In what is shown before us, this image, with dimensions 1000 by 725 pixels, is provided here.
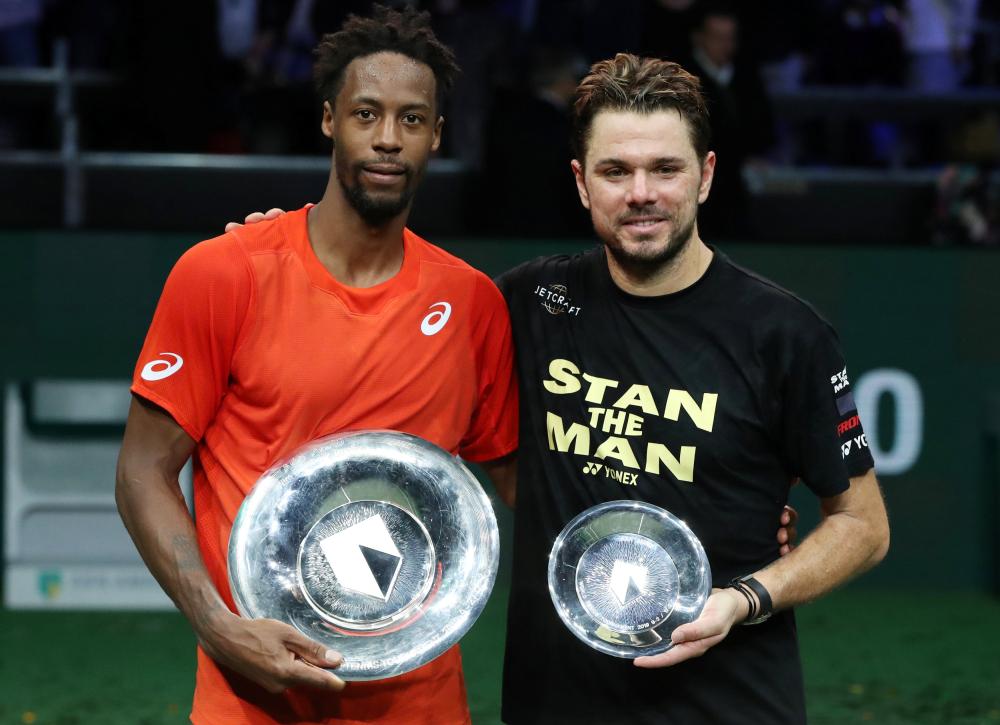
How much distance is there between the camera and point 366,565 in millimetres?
2518

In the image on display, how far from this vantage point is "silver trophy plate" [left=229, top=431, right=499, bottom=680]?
2.48 meters

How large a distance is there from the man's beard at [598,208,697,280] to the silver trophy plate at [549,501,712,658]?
18.7 inches

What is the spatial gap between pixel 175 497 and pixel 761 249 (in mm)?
4478

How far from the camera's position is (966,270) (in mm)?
6672

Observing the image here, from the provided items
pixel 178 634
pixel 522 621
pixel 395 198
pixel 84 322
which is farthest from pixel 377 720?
pixel 84 322

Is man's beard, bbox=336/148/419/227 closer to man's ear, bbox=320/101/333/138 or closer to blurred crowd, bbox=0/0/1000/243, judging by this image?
man's ear, bbox=320/101/333/138

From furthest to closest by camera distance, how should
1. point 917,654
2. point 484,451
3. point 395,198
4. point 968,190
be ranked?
point 968,190
point 917,654
point 484,451
point 395,198

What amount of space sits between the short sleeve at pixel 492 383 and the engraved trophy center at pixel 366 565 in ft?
1.59

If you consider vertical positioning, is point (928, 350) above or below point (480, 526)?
below

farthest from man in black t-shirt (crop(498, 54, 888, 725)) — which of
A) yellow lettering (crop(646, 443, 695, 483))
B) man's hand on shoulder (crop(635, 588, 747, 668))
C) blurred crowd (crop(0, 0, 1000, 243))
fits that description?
blurred crowd (crop(0, 0, 1000, 243))

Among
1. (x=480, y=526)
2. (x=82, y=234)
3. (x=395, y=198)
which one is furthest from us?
(x=82, y=234)

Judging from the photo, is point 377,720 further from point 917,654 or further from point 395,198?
point 917,654

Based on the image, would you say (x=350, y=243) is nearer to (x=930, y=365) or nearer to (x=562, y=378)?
(x=562, y=378)

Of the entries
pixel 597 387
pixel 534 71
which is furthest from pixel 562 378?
pixel 534 71
